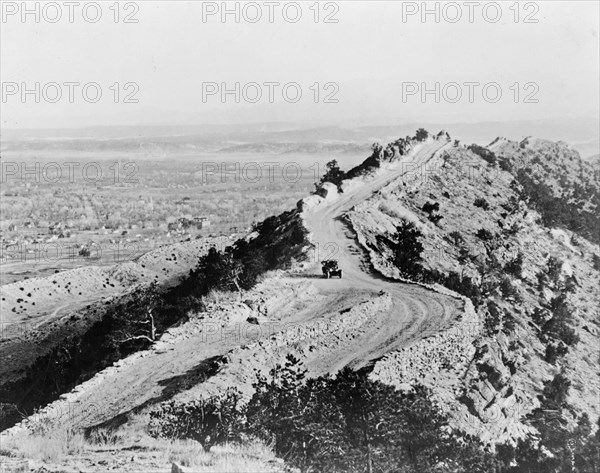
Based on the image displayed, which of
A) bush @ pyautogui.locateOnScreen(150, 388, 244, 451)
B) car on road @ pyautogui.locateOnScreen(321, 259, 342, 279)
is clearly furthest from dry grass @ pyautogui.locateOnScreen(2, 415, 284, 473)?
car on road @ pyautogui.locateOnScreen(321, 259, 342, 279)

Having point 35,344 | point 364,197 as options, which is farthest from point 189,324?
point 364,197

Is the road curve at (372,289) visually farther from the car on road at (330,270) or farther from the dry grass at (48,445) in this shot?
the dry grass at (48,445)

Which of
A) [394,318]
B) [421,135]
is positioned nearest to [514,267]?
[394,318]

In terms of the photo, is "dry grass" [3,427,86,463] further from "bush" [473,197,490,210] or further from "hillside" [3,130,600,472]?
"bush" [473,197,490,210]

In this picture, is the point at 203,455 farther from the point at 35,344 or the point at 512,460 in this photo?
the point at 35,344

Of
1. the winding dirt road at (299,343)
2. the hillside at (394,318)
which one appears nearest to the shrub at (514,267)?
the hillside at (394,318)

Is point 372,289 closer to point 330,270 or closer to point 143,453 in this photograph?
point 330,270

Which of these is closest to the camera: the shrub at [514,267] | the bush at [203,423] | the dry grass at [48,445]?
the dry grass at [48,445]

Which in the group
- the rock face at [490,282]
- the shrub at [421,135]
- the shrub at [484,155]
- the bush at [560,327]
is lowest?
the bush at [560,327]
